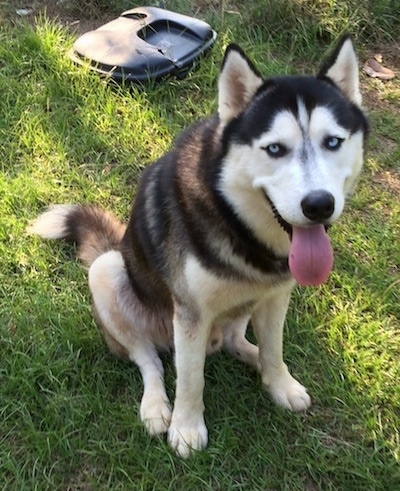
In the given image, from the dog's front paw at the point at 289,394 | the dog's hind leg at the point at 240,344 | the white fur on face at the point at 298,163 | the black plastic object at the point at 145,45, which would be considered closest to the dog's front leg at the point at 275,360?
the dog's front paw at the point at 289,394

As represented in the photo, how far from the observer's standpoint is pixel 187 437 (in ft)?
Answer: 7.98

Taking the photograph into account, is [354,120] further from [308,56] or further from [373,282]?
[308,56]

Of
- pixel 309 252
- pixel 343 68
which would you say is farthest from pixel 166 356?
pixel 343 68

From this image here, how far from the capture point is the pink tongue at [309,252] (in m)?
2.02

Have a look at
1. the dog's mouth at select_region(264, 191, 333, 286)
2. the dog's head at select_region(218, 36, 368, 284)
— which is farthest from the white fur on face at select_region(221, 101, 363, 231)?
the dog's mouth at select_region(264, 191, 333, 286)

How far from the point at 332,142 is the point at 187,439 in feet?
4.09

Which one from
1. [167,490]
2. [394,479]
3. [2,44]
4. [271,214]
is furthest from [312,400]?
[2,44]

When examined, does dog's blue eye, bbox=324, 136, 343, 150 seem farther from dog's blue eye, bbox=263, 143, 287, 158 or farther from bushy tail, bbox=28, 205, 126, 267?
bushy tail, bbox=28, 205, 126, 267

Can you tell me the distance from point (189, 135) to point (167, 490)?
1304 mm

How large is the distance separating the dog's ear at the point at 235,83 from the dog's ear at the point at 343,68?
0.82 feet

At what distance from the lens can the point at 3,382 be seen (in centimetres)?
265

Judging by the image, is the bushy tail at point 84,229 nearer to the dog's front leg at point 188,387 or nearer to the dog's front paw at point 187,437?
the dog's front leg at point 188,387

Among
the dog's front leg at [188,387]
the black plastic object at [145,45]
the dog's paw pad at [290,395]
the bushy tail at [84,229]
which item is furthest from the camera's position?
the black plastic object at [145,45]

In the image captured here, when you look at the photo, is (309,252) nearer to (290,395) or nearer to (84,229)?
(290,395)
